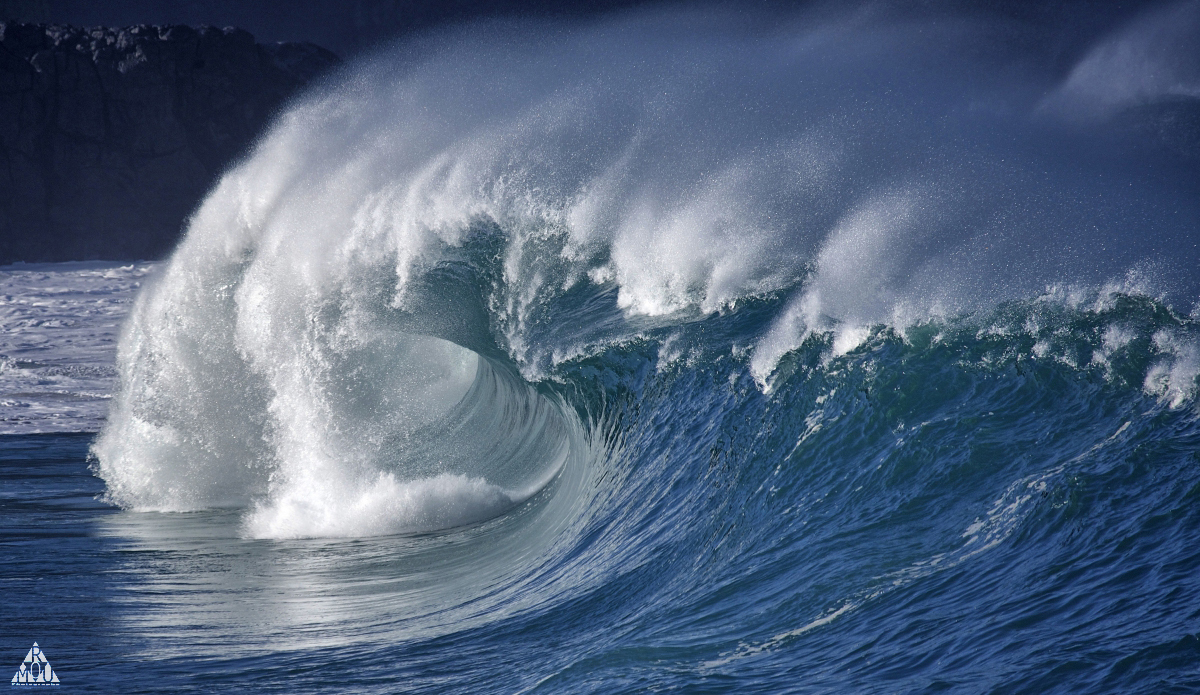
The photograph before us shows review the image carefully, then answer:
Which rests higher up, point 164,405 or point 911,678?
point 164,405

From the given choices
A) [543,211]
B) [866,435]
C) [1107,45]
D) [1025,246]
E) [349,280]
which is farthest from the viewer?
[1107,45]

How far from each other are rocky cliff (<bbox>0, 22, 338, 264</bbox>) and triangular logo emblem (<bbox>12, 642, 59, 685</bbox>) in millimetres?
44133

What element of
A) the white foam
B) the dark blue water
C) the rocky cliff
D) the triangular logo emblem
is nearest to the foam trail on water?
the white foam

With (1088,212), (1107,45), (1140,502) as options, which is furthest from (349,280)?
(1107,45)

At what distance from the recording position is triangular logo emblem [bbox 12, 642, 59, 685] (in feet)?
13.1

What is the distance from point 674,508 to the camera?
16.0 feet

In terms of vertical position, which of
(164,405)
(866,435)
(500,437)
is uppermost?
(164,405)

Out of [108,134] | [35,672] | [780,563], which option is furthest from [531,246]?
[108,134]

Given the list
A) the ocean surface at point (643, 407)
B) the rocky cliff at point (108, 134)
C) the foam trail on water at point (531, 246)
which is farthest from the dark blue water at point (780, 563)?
the rocky cliff at point (108, 134)

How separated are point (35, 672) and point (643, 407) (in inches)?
131

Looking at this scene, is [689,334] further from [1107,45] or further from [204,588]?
[1107,45]

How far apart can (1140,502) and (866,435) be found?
128 cm

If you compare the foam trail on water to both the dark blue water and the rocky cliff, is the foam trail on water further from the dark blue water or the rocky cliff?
the rocky cliff

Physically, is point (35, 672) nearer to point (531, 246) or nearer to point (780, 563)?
point (780, 563)
